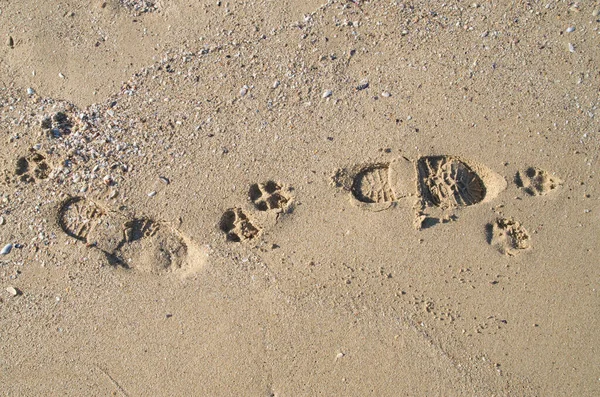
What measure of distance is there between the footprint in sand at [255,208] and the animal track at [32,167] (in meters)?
1.48

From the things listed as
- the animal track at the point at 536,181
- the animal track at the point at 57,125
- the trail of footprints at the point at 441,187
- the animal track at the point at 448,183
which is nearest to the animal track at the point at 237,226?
the trail of footprints at the point at 441,187

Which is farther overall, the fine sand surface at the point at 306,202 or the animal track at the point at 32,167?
the animal track at the point at 32,167

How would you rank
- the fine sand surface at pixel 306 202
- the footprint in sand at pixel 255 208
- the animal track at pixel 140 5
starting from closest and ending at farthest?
1. the fine sand surface at pixel 306 202
2. the footprint in sand at pixel 255 208
3. the animal track at pixel 140 5

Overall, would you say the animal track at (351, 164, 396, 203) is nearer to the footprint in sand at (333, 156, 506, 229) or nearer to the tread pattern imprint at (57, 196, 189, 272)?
the footprint in sand at (333, 156, 506, 229)

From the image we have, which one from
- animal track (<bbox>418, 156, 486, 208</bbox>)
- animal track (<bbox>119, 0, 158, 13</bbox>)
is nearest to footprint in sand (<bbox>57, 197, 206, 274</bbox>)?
animal track (<bbox>119, 0, 158, 13</bbox>)

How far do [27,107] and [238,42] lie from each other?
1779 mm

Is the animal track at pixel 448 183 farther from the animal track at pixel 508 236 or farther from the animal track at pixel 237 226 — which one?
the animal track at pixel 237 226

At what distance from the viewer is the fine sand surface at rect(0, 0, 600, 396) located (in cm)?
295

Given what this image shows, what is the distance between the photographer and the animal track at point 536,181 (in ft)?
9.93

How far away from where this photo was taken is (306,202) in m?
3.04

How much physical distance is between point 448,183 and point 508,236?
590 millimetres

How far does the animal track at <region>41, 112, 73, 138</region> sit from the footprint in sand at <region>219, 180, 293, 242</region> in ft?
4.75

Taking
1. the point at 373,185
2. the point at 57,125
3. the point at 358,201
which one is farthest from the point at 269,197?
the point at 57,125

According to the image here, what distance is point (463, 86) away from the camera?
3.10 metres
